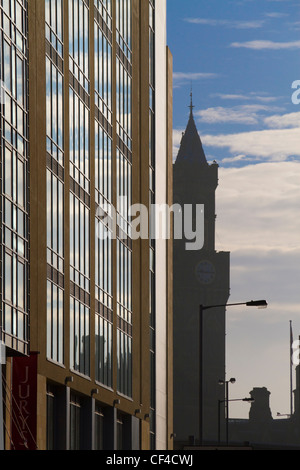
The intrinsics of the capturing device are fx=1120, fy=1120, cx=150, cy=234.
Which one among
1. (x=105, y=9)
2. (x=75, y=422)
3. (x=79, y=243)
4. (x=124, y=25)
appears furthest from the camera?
(x=124, y=25)

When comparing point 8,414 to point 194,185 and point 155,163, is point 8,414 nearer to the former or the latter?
point 155,163

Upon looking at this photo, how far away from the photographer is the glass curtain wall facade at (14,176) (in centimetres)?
3562

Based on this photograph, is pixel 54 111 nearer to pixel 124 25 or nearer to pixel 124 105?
pixel 124 105

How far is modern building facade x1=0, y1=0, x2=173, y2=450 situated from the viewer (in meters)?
37.8

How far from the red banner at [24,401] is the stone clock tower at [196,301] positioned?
14273 centimetres

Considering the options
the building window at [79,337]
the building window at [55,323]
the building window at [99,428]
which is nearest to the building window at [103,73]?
the building window at [79,337]

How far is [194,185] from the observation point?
188875mm

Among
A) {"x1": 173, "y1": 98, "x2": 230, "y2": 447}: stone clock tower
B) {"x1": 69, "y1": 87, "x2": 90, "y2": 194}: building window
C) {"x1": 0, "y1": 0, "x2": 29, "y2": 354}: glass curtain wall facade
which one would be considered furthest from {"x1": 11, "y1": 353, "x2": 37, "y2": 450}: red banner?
{"x1": 173, "y1": 98, "x2": 230, "y2": 447}: stone clock tower

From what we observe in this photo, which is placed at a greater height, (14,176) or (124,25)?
(124,25)

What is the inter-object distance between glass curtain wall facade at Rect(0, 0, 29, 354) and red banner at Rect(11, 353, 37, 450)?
0.89 metres

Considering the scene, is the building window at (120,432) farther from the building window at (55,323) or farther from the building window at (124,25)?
the building window at (124,25)

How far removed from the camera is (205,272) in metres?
192

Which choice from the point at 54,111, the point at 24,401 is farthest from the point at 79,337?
the point at 54,111

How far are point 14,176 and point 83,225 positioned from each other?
1214 cm
